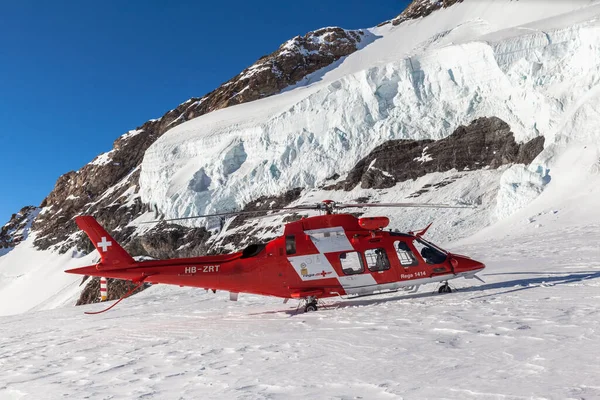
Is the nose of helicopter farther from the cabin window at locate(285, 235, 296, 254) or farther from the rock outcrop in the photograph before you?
the rock outcrop

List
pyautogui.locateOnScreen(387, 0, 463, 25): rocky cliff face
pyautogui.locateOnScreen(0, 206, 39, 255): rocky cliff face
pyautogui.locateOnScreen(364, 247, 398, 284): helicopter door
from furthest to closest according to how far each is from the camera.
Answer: pyautogui.locateOnScreen(0, 206, 39, 255): rocky cliff face < pyautogui.locateOnScreen(387, 0, 463, 25): rocky cliff face < pyautogui.locateOnScreen(364, 247, 398, 284): helicopter door

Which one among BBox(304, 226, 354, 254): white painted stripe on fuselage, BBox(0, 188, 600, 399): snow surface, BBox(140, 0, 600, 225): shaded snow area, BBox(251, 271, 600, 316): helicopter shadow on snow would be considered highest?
BBox(140, 0, 600, 225): shaded snow area

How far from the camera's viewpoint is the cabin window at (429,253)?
982 centimetres

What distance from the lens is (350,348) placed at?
20.4 feet

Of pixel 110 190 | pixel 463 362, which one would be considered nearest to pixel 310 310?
pixel 463 362

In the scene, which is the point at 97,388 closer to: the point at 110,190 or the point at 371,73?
the point at 371,73

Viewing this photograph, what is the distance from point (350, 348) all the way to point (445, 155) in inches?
1189

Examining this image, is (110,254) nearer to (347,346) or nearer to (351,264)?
(351,264)

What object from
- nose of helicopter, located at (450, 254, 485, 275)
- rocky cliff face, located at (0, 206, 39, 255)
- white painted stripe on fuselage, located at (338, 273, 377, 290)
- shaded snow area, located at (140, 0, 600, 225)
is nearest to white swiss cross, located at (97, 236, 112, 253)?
white painted stripe on fuselage, located at (338, 273, 377, 290)

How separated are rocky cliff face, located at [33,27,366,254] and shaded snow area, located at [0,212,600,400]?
118 ft

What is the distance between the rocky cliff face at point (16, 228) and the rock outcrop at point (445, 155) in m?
60.8

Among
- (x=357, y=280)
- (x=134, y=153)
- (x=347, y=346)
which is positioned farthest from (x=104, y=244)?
(x=134, y=153)

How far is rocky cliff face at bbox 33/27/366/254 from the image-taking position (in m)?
58.3

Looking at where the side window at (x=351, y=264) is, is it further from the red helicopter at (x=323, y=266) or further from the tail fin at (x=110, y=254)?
the tail fin at (x=110, y=254)
